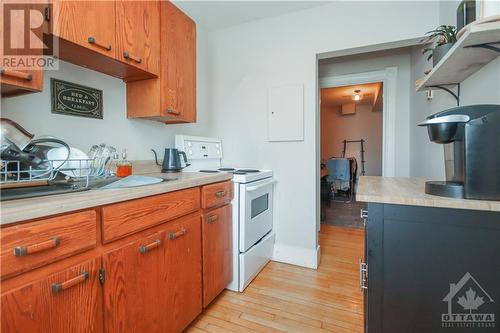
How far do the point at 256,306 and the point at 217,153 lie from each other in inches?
55.9

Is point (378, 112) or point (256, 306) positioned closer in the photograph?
point (256, 306)

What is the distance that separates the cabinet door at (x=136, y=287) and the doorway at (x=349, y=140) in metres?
4.24

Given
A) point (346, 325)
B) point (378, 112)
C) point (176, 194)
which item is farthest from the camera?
point (378, 112)

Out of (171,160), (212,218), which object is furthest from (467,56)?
(171,160)

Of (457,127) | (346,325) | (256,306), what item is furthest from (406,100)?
(256,306)

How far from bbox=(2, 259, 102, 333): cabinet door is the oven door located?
1.02 m

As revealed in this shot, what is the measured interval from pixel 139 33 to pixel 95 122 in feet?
1.98

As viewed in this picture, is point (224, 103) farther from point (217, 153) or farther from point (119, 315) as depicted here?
point (119, 315)

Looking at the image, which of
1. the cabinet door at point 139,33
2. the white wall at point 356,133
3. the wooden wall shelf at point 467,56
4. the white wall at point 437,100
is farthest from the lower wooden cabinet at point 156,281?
the white wall at point 356,133

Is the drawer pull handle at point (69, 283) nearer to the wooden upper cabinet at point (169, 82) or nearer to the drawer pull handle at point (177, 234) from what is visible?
the drawer pull handle at point (177, 234)

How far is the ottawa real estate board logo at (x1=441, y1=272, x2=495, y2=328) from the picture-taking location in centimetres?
73

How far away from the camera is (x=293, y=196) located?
2.22 m

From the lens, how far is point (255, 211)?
192cm

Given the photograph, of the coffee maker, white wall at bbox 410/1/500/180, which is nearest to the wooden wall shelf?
white wall at bbox 410/1/500/180
